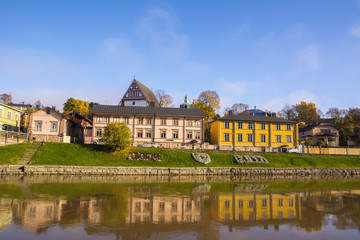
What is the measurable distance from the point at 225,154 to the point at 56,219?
122ft

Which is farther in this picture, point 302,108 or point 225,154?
point 302,108

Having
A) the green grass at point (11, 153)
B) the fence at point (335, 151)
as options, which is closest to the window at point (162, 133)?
the green grass at point (11, 153)

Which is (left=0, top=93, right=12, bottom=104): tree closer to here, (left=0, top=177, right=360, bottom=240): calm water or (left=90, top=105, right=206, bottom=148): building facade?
(left=90, top=105, right=206, bottom=148): building facade

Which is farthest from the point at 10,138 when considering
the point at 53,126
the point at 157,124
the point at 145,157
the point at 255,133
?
the point at 255,133

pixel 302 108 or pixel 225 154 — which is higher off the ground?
pixel 302 108

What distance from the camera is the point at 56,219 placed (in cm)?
1337

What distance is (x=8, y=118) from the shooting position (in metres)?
51.5

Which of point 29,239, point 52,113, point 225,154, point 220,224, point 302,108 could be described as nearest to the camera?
point 29,239

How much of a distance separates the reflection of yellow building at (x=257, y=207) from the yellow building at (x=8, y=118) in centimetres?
4744

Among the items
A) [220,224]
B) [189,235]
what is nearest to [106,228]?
[189,235]

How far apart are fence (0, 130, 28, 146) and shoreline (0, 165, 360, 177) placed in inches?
408

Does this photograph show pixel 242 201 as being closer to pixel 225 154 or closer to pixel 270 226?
pixel 270 226

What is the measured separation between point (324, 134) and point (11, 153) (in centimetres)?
7193

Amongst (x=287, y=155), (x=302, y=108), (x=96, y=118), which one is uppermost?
(x=302, y=108)
